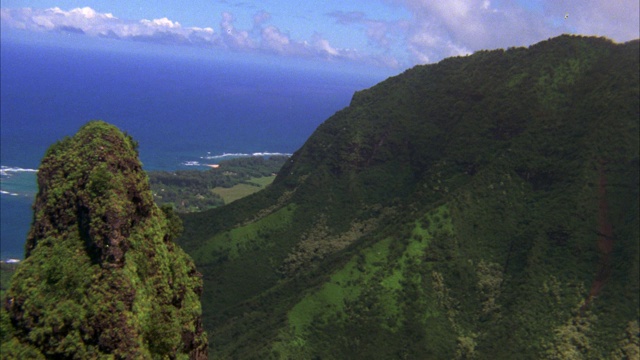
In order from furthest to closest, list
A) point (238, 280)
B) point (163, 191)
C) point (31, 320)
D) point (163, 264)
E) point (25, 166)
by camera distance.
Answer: point (25, 166) → point (163, 191) → point (238, 280) → point (163, 264) → point (31, 320)

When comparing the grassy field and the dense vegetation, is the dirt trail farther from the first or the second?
the grassy field

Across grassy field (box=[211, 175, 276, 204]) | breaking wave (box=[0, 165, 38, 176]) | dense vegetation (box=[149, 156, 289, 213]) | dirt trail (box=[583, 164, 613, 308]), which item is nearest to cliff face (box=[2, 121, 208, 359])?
dirt trail (box=[583, 164, 613, 308])

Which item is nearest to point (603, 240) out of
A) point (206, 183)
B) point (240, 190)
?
point (240, 190)

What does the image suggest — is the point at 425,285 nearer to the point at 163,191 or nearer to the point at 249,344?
the point at 249,344

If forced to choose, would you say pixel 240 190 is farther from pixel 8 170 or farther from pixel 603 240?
pixel 603 240

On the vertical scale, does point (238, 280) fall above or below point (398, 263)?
below

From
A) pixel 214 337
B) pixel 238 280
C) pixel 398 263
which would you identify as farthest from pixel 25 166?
pixel 398 263
